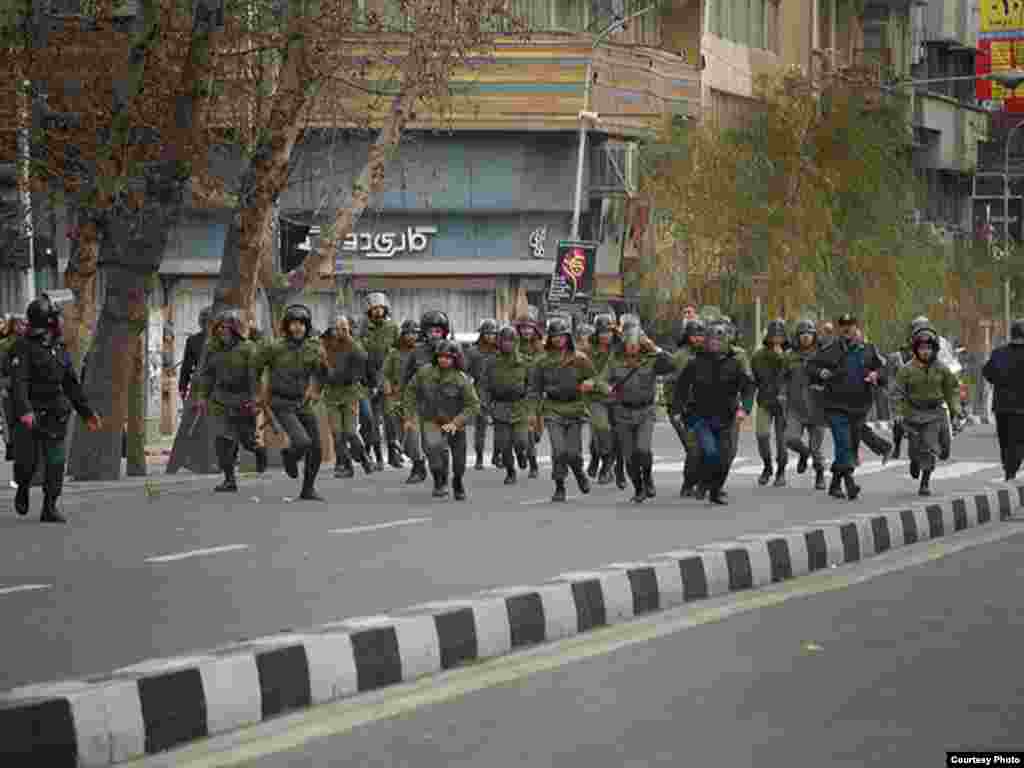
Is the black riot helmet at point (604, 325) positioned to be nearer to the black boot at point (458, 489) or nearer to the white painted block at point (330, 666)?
the black boot at point (458, 489)

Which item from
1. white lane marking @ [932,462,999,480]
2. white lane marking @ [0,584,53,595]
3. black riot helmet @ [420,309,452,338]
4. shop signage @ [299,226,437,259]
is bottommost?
white lane marking @ [0,584,53,595]

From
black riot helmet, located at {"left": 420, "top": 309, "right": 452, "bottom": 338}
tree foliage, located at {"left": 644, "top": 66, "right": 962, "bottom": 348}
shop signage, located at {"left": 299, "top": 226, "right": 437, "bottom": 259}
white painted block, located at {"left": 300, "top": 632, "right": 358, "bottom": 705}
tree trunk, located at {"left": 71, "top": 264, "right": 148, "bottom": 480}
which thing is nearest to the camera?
white painted block, located at {"left": 300, "top": 632, "right": 358, "bottom": 705}

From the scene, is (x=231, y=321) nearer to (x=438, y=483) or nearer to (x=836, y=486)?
(x=438, y=483)

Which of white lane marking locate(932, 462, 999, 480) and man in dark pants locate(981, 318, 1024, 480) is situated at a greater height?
man in dark pants locate(981, 318, 1024, 480)

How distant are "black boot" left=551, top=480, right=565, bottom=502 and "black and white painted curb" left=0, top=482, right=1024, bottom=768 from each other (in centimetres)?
773

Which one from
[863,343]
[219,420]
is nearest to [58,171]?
[219,420]

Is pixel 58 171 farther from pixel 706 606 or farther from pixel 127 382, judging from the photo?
pixel 706 606

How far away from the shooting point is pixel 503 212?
62625mm

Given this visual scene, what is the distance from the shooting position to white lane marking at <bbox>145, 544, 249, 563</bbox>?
18562 mm

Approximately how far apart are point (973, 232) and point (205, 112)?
6580 cm

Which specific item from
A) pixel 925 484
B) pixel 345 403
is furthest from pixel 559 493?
pixel 345 403

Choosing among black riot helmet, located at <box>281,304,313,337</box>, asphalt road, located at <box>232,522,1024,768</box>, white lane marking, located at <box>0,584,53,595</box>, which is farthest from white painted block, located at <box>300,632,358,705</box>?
black riot helmet, located at <box>281,304,313,337</box>

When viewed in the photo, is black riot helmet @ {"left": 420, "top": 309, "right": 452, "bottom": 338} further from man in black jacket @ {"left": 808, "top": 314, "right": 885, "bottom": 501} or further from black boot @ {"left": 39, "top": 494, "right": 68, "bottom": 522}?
black boot @ {"left": 39, "top": 494, "right": 68, "bottom": 522}

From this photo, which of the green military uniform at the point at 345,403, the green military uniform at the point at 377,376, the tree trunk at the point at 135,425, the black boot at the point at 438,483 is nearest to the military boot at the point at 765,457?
the green military uniform at the point at 345,403
